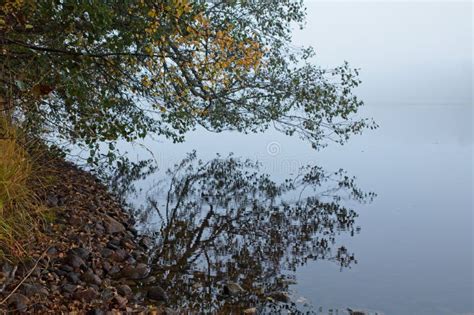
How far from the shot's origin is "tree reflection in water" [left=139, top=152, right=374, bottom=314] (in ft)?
20.4

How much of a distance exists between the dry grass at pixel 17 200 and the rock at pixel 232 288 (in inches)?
88.7

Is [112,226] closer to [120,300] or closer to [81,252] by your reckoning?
[81,252]

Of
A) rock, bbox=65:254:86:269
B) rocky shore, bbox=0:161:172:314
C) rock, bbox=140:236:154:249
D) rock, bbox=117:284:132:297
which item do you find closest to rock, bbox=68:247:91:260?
rocky shore, bbox=0:161:172:314

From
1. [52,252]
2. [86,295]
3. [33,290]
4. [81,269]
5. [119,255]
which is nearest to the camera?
[33,290]

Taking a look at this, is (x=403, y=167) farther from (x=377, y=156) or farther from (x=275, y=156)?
(x=275, y=156)

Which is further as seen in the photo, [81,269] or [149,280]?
[149,280]

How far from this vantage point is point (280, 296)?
6.20 meters

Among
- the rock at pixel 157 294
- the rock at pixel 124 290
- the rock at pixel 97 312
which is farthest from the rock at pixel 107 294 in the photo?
the rock at pixel 157 294

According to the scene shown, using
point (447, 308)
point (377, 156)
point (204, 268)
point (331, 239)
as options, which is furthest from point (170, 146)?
point (447, 308)

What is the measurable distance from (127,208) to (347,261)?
4369mm

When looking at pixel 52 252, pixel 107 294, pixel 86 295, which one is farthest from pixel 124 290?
pixel 52 252

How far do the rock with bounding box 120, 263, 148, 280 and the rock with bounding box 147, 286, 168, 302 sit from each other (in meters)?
0.34

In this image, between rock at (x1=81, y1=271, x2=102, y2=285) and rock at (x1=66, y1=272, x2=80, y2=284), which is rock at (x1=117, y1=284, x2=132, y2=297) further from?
rock at (x1=66, y1=272, x2=80, y2=284)

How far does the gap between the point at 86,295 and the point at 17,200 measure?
4.26 ft
